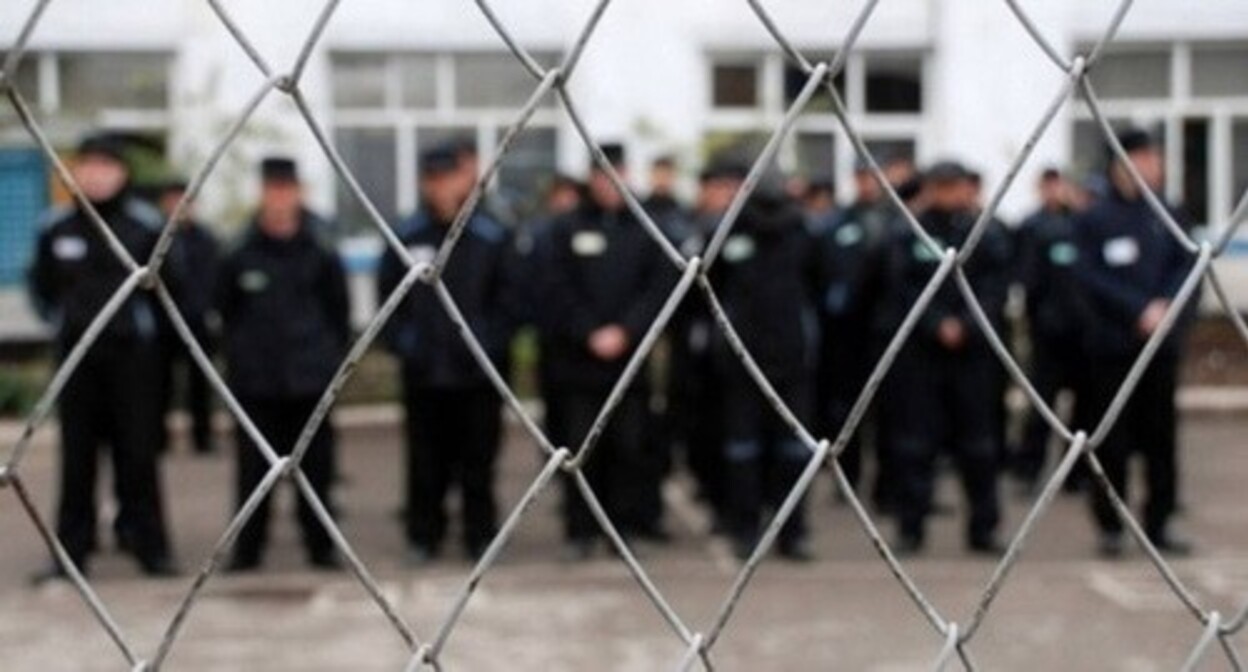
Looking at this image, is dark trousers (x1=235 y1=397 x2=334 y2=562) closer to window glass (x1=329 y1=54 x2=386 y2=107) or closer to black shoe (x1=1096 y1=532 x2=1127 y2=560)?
black shoe (x1=1096 y1=532 x2=1127 y2=560)

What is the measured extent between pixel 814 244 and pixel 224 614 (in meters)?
2.54

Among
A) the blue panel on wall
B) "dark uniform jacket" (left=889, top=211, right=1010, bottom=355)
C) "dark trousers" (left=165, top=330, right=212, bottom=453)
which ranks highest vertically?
"dark uniform jacket" (left=889, top=211, right=1010, bottom=355)

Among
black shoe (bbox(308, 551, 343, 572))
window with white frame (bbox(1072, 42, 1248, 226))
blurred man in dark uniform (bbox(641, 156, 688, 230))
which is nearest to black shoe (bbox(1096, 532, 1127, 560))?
blurred man in dark uniform (bbox(641, 156, 688, 230))

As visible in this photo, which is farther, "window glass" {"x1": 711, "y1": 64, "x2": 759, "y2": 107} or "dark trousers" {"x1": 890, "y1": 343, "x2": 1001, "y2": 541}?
"window glass" {"x1": 711, "y1": 64, "x2": 759, "y2": 107}

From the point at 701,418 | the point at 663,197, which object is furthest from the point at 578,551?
the point at 663,197

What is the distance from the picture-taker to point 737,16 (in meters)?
17.1

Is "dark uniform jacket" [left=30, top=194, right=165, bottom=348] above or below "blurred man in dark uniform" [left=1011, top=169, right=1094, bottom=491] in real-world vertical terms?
above

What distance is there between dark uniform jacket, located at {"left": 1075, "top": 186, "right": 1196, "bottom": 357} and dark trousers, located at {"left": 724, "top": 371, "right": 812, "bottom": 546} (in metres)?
1.04

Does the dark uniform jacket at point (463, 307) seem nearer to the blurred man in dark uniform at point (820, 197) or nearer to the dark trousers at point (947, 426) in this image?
the dark trousers at point (947, 426)

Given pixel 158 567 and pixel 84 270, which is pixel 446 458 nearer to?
pixel 158 567

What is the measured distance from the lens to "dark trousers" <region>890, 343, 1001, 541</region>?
26.6 feet

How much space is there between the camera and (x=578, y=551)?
8367mm

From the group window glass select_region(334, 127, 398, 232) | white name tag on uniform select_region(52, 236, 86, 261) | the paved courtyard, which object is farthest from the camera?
window glass select_region(334, 127, 398, 232)

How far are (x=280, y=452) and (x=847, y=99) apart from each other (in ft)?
31.2
